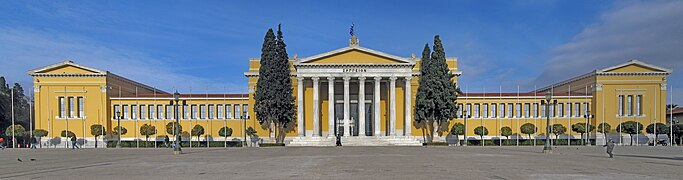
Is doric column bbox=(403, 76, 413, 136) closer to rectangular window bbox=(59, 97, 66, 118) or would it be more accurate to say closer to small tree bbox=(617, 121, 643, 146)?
small tree bbox=(617, 121, 643, 146)

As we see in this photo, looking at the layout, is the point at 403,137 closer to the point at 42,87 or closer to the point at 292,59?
the point at 292,59

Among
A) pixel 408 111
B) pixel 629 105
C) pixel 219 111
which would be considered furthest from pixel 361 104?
pixel 629 105

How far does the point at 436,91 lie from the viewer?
56875 millimetres

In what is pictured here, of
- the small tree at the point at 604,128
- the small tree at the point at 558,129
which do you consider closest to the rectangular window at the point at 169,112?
the small tree at the point at 558,129

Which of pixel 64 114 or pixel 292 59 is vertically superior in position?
pixel 292 59

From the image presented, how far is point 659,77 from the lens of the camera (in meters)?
62.4

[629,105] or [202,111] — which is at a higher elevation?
[629,105]

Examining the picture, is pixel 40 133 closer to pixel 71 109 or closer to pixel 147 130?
pixel 71 109

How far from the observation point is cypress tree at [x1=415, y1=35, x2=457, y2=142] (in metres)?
56.8

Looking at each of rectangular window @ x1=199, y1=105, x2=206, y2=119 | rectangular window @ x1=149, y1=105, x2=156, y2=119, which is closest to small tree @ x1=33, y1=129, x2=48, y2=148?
rectangular window @ x1=149, y1=105, x2=156, y2=119

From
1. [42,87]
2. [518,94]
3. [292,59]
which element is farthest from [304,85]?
[42,87]

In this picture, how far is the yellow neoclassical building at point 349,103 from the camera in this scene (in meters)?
58.8

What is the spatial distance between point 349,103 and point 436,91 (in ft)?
40.1

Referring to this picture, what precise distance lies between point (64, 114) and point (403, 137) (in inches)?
1672
